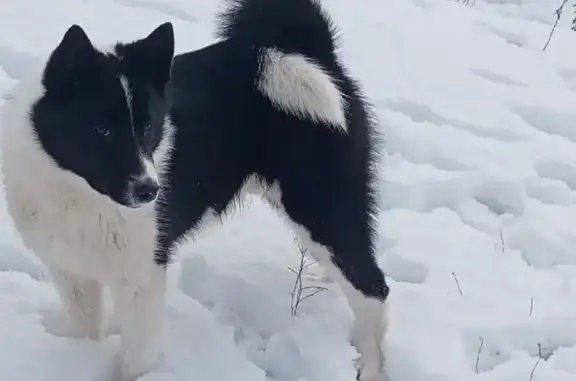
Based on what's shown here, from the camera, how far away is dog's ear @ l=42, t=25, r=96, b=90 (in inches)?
102

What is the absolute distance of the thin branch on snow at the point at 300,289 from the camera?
11.6 feet

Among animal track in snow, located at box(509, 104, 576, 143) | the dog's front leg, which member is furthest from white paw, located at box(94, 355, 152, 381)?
animal track in snow, located at box(509, 104, 576, 143)

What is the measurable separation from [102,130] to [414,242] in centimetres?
184

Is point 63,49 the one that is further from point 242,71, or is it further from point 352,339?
point 352,339

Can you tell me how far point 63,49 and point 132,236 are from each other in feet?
2.16

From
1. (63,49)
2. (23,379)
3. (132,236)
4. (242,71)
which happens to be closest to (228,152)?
(242,71)

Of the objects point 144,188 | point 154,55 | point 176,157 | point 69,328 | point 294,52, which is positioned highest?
point 154,55

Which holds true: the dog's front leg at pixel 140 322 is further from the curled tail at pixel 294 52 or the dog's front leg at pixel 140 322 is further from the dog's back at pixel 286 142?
the curled tail at pixel 294 52

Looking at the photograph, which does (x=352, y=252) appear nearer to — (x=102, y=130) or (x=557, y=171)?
(x=102, y=130)

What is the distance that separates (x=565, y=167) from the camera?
4762mm

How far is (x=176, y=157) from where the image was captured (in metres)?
3.08

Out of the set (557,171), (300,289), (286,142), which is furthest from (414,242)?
(557,171)

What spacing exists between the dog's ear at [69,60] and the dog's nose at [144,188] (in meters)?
0.37

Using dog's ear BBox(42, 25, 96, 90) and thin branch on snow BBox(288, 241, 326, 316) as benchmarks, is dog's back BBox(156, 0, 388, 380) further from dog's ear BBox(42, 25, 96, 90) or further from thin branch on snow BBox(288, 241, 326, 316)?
dog's ear BBox(42, 25, 96, 90)
